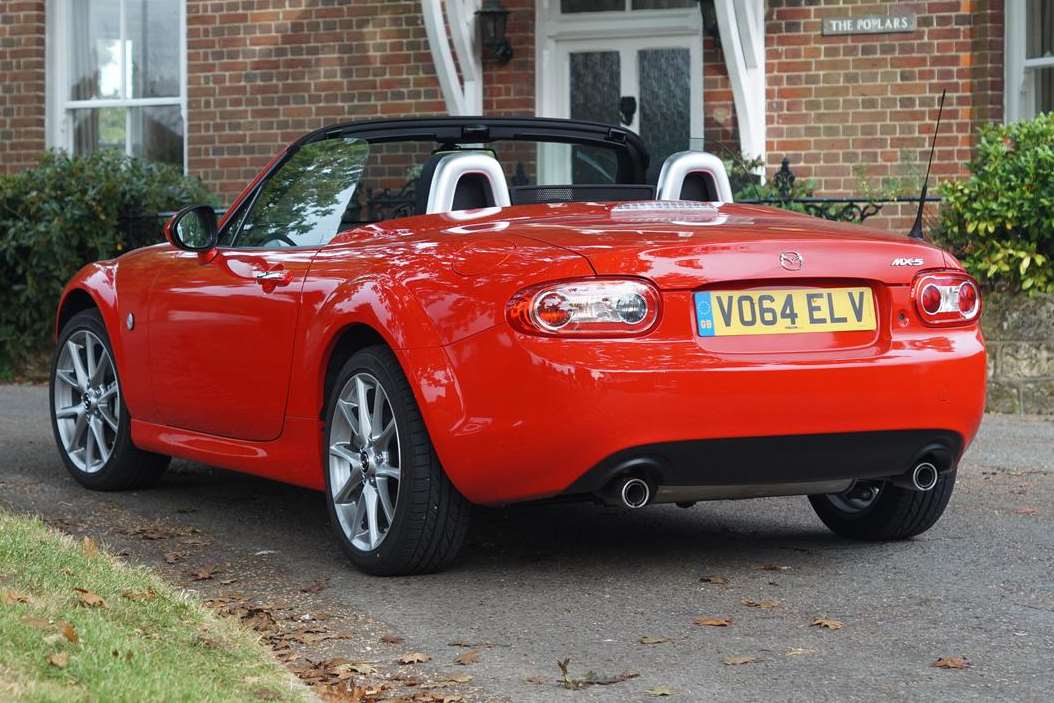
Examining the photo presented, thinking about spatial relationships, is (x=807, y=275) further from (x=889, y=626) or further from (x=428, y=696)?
(x=428, y=696)

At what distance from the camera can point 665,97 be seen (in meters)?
14.3

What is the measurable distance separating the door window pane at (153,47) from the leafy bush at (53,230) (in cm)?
292

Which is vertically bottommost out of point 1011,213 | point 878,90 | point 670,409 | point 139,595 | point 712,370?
point 139,595

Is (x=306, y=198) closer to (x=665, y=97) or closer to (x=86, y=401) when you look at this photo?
(x=86, y=401)

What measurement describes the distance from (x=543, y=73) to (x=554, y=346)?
9942mm

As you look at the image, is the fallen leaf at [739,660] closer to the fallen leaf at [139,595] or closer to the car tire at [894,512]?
the fallen leaf at [139,595]

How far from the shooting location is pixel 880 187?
43.4 feet

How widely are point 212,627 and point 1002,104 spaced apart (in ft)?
33.1

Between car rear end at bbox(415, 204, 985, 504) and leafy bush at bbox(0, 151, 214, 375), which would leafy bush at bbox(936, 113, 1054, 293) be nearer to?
car rear end at bbox(415, 204, 985, 504)

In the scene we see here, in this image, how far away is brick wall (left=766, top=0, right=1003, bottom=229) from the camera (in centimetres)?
1312

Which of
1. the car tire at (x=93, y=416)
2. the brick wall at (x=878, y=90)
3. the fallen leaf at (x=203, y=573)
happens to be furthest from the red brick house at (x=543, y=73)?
the fallen leaf at (x=203, y=573)

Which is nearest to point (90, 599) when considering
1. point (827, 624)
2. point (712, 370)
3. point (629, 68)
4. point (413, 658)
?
point (413, 658)

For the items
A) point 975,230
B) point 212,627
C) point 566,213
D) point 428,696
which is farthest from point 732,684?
point 975,230

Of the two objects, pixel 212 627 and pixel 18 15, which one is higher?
pixel 18 15
